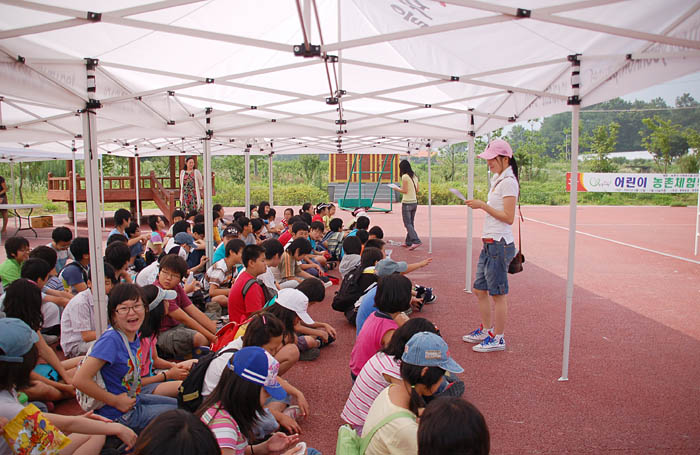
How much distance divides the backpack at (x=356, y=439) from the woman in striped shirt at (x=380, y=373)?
40cm

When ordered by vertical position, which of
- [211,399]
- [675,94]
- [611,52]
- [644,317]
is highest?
[675,94]

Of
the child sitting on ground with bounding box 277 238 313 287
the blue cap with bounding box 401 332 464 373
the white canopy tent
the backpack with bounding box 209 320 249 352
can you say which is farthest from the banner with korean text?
the blue cap with bounding box 401 332 464 373

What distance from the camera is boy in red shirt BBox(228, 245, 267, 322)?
3.88 meters

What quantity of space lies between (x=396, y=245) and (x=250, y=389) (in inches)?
356

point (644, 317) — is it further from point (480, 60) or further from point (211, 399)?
point (211, 399)

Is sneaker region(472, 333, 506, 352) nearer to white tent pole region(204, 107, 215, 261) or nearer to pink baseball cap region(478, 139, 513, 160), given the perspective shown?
pink baseball cap region(478, 139, 513, 160)

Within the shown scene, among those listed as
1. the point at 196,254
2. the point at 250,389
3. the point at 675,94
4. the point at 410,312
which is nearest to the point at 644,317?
the point at 410,312

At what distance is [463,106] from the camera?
6156 mm

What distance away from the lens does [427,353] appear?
6.91ft

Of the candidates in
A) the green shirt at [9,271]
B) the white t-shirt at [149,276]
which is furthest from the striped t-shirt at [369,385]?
the green shirt at [9,271]

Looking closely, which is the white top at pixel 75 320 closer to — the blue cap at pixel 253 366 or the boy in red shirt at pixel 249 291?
the boy in red shirt at pixel 249 291

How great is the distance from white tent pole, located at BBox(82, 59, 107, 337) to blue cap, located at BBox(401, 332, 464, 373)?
293cm

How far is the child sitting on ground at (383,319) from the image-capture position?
3.07 metres

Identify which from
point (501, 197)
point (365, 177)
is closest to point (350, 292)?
point (501, 197)
